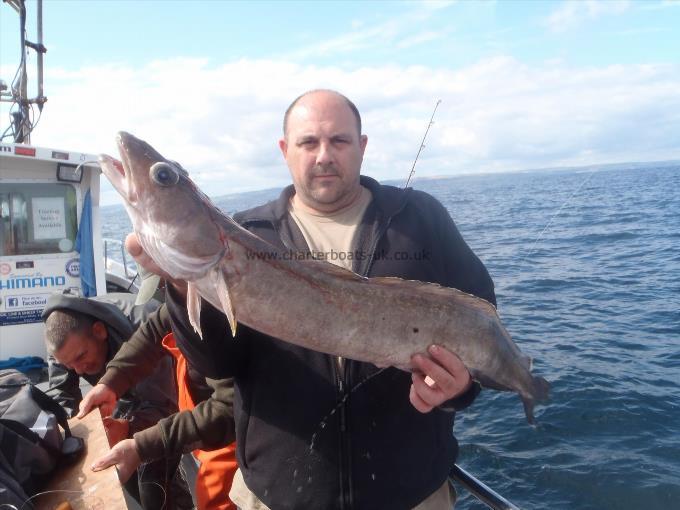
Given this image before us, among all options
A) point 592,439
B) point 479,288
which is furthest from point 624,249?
point 479,288

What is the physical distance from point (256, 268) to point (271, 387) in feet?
2.54

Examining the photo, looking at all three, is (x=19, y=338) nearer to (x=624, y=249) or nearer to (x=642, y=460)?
(x=642, y=460)

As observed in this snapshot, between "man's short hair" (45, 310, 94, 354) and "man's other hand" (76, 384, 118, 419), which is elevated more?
"man's short hair" (45, 310, 94, 354)

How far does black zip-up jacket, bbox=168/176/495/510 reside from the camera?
2.83 metres

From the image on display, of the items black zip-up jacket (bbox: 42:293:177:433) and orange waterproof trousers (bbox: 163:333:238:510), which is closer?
orange waterproof trousers (bbox: 163:333:238:510)

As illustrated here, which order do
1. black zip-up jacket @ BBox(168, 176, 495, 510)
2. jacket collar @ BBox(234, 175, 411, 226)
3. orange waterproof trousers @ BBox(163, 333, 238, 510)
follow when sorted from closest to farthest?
black zip-up jacket @ BBox(168, 176, 495, 510) < jacket collar @ BBox(234, 175, 411, 226) < orange waterproof trousers @ BBox(163, 333, 238, 510)

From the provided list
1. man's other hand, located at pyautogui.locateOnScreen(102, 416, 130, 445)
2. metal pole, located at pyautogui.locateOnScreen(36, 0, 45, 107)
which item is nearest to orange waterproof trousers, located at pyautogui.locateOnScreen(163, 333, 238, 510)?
man's other hand, located at pyautogui.locateOnScreen(102, 416, 130, 445)

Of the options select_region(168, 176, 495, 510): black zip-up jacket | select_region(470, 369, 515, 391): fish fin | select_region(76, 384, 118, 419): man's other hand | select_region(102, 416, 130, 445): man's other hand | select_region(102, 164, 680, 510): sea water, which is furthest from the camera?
select_region(102, 164, 680, 510): sea water

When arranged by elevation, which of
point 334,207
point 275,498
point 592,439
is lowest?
point 592,439

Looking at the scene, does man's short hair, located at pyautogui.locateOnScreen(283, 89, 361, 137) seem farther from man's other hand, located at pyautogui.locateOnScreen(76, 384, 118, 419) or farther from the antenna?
the antenna

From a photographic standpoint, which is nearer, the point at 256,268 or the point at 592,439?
the point at 256,268

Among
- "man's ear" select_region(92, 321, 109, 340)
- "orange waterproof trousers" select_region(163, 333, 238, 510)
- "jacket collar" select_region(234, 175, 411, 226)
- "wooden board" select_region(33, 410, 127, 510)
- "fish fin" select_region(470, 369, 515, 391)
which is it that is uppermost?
"jacket collar" select_region(234, 175, 411, 226)

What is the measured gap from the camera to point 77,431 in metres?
4.03

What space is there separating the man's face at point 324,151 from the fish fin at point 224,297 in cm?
88
